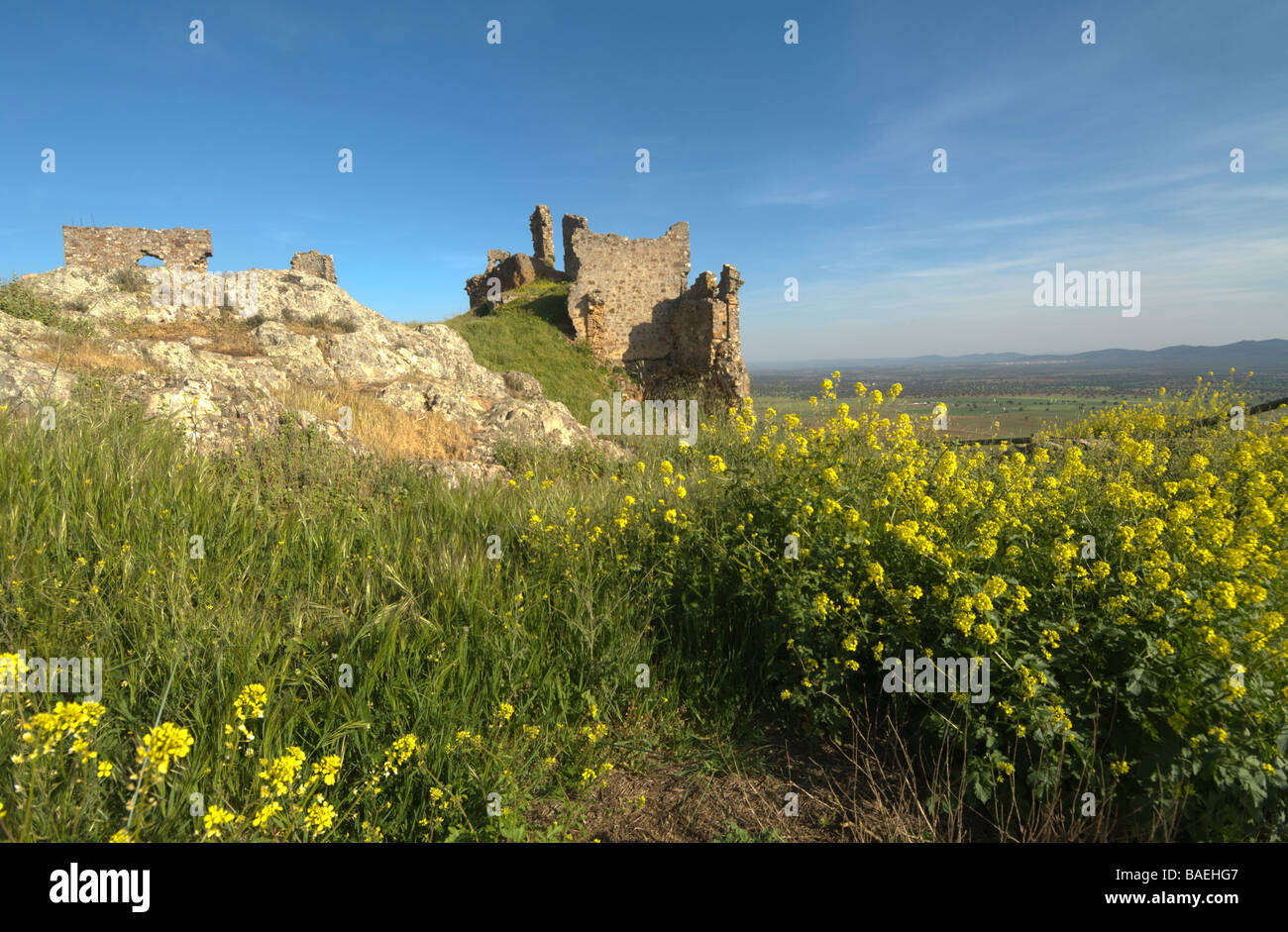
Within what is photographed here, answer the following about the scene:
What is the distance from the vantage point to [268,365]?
28.8ft

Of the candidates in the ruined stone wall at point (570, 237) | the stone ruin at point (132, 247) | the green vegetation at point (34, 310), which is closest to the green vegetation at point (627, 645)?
the green vegetation at point (34, 310)

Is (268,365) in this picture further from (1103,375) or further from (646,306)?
(1103,375)

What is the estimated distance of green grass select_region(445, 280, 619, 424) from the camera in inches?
727

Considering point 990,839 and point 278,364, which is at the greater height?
point 278,364

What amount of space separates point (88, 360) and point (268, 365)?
2.43 meters

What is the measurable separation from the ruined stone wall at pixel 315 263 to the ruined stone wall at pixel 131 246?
18.6ft

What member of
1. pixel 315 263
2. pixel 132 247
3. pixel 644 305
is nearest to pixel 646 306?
pixel 644 305

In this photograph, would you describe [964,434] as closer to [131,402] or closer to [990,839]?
[990,839]

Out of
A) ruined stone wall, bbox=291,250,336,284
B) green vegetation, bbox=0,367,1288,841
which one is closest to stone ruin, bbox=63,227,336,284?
ruined stone wall, bbox=291,250,336,284

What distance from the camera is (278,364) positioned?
9.15 meters

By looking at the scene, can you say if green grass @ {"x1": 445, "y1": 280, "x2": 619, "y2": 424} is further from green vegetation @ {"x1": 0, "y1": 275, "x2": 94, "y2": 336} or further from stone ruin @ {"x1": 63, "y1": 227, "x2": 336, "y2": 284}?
green vegetation @ {"x1": 0, "y1": 275, "x2": 94, "y2": 336}

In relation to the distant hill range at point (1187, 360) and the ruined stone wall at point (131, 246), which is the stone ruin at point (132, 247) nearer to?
the ruined stone wall at point (131, 246)
